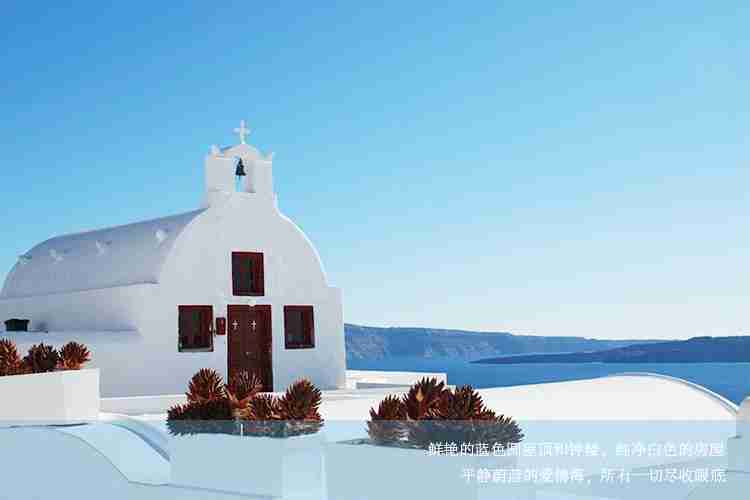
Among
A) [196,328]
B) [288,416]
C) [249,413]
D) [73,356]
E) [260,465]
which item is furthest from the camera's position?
[196,328]

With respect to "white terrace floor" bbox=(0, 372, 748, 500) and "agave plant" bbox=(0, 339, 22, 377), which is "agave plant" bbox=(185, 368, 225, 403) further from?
"agave plant" bbox=(0, 339, 22, 377)

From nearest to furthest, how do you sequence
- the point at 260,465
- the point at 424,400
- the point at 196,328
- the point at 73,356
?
the point at 424,400 < the point at 260,465 < the point at 73,356 < the point at 196,328

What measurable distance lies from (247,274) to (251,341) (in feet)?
5.19

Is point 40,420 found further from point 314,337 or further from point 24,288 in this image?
point 24,288

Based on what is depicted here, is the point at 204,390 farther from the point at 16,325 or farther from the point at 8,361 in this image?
the point at 16,325

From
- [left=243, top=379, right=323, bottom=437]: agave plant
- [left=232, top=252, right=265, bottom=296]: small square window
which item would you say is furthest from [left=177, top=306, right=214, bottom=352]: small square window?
[left=243, top=379, right=323, bottom=437]: agave plant

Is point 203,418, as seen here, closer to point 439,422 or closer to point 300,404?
point 300,404

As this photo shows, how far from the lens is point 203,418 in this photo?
36.9ft

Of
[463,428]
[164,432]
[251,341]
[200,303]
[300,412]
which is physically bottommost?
[164,432]

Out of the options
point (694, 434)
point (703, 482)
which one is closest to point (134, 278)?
point (694, 434)

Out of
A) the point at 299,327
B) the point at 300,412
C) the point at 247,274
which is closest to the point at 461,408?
the point at 300,412

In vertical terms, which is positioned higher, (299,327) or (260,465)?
(299,327)

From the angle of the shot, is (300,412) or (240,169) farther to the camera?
(240,169)

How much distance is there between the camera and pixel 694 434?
44.9ft
